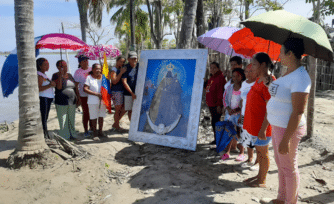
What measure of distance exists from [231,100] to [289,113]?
1.72 meters

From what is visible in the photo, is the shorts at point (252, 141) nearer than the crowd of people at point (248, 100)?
No

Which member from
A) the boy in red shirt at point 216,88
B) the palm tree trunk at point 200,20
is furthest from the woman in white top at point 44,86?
the palm tree trunk at point 200,20

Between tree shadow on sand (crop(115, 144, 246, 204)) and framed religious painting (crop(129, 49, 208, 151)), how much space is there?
0.78 ft

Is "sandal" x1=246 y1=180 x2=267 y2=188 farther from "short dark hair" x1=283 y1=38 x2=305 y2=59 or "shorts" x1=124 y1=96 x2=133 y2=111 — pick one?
"shorts" x1=124 y1=96 x2=133 y2=111

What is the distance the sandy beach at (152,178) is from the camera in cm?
287

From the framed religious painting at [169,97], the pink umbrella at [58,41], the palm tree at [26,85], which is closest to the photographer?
the palm tree at [26,85]

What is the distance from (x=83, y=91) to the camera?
4.86m

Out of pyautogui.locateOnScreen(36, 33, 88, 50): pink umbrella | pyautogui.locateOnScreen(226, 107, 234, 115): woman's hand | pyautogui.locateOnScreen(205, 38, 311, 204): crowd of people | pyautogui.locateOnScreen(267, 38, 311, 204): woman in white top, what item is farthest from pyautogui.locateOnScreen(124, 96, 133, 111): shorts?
pyautogui.locateOnScreen(267, 38, 311, 204): woman in white top

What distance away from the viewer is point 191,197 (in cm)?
274

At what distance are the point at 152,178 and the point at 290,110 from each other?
202 cm

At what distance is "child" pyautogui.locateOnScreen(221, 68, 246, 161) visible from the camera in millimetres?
3768

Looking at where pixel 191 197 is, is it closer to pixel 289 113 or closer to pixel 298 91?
pixel 289 113

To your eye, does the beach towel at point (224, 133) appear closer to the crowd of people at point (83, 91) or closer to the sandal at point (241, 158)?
the sandal at point (241, 158)

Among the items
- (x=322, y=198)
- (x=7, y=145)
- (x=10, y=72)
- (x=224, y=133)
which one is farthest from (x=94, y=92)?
(x=322, y=198)
